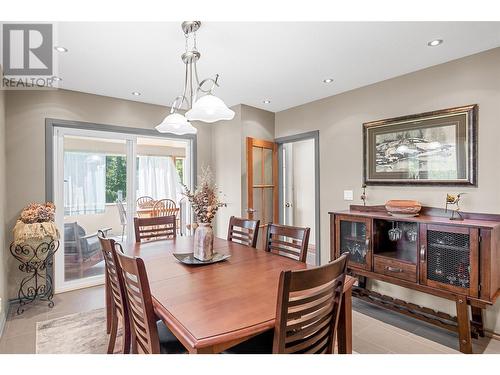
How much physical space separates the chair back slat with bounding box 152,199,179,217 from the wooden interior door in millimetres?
1495

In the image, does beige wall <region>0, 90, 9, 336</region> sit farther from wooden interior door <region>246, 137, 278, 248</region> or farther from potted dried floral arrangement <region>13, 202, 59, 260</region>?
wooden interior door <region>246, 137, 278, 248</region>

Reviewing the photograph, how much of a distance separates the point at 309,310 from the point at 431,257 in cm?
180

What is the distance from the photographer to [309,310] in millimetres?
1248

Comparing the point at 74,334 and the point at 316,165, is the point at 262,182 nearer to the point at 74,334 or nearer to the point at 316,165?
the point at 316,165

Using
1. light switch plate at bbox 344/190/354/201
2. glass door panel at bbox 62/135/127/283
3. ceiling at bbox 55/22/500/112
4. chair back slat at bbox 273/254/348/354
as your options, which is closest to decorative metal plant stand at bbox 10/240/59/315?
glass door panel at bbox 62/135/127/283

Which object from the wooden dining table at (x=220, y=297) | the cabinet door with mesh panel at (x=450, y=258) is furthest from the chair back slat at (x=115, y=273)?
the cabinet door with mesh panel at (x=450, y=258)

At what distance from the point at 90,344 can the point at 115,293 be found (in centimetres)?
89

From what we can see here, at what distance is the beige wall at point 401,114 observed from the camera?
99.0 inches

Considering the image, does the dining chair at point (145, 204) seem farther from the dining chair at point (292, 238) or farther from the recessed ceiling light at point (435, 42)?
the recessed ceiling light at point (435, 42)

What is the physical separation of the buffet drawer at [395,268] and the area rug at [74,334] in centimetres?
249
